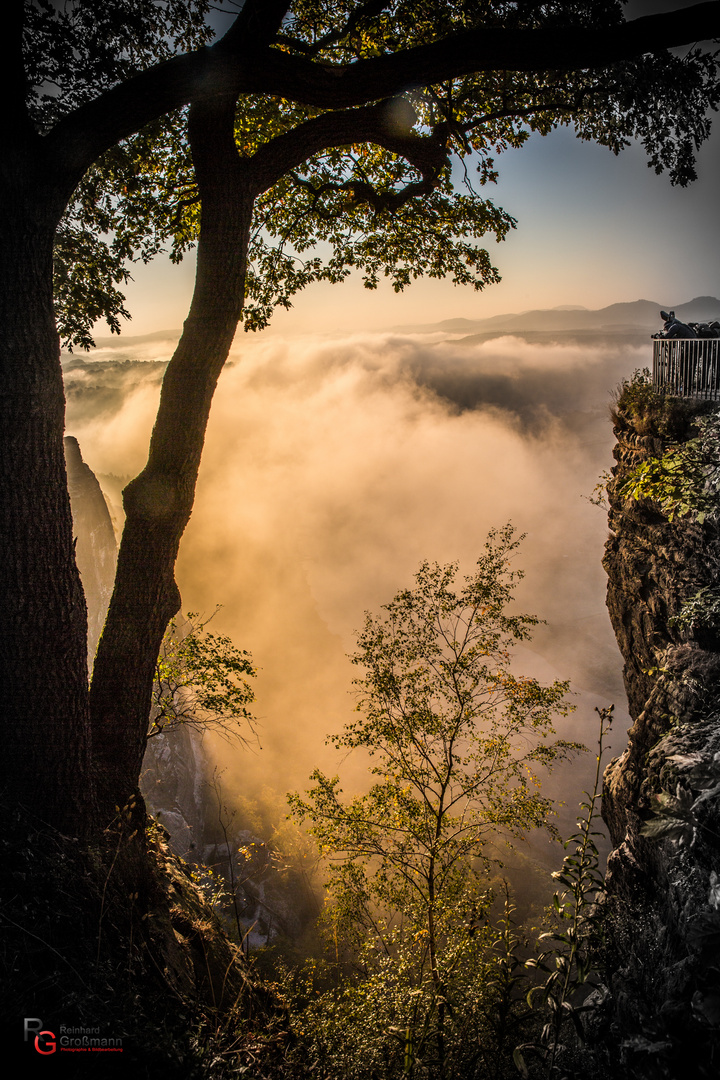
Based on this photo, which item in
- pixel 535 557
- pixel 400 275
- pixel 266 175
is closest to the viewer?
pixel 266 175

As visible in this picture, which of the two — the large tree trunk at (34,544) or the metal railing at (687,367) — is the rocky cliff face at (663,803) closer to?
the metal railing at (687,367)

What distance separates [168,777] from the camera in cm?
3494

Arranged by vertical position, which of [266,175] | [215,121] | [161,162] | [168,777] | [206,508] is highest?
[161,162]

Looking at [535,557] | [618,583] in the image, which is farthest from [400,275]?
[535,557]

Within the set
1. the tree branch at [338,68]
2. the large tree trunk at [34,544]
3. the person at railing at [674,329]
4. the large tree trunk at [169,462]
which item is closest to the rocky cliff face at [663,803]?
the person at railing at [674,329]

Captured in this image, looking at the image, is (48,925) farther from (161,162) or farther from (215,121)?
(161,162)

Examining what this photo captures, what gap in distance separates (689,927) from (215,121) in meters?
5.49

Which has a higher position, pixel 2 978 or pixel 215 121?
pixel 215 121

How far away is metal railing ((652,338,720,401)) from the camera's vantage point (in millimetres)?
9195

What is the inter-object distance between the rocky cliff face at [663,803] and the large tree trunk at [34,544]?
3.45 metres

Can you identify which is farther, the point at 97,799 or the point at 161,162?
the point at 161,162

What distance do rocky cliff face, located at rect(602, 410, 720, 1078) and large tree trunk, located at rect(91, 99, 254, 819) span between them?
11.8ft

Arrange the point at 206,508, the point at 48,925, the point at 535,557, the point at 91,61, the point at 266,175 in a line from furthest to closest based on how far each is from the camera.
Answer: the point at 206,508 < the point at 535,557 < the point at 91,61 < the point at 266,175 < the point at 48,925

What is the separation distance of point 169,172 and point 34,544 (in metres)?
4.97
